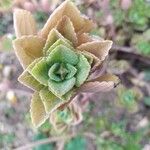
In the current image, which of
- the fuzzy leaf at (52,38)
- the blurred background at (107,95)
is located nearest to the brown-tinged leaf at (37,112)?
the fuzzy leaf at (52,38)

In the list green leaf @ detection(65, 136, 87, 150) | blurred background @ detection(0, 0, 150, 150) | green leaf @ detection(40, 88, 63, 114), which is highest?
green leaf @ detection(40, 88, 63, 114)

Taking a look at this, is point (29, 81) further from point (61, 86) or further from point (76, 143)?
point (76, 143)

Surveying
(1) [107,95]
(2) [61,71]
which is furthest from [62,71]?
(1) [107,95]

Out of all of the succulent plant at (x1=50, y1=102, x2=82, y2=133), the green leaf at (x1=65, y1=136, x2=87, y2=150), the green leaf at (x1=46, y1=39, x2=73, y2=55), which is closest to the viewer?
the green leaf at (x1=46, y1=39, x2=73, y2=55)

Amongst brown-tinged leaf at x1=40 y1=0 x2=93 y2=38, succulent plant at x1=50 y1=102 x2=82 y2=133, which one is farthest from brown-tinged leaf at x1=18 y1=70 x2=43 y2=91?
succulent plant at x1=50 y1=102 x2=82 y2=133

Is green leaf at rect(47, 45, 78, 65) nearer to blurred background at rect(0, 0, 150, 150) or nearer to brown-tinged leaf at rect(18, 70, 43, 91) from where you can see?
brown-tinged leaf at rect(18, 70, 43, 91)

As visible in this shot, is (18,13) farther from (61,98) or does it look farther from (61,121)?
(61,121)

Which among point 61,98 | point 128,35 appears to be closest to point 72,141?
point 128,35
